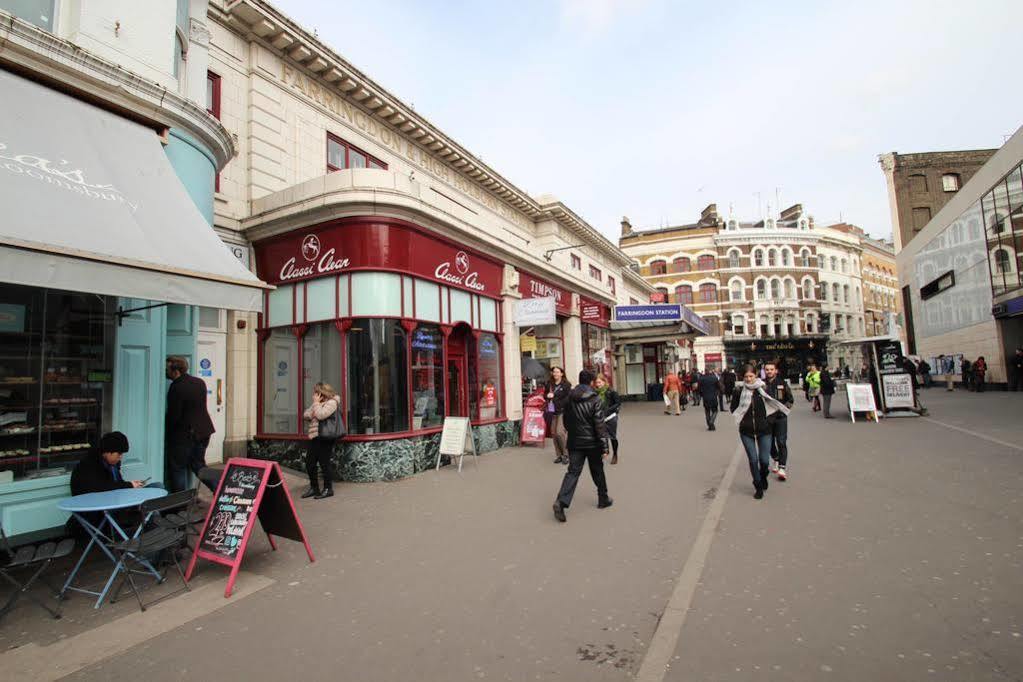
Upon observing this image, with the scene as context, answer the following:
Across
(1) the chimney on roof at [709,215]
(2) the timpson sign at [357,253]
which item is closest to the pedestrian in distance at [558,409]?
(2) the timpson sign at [357,253]

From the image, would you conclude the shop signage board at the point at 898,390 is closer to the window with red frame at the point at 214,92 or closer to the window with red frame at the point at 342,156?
the window with red frame at the point at 342,156

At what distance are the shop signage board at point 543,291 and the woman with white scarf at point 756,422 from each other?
6536 millimetres

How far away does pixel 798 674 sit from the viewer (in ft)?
9.05

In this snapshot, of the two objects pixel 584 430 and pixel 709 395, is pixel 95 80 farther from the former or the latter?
pixel 709 395

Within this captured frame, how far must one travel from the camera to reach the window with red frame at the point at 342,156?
11.9 m

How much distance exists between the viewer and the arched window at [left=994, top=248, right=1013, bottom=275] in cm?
2160

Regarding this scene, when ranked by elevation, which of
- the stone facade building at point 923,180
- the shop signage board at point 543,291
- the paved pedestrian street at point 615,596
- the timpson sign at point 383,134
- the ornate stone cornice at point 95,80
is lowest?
the paved pedestrian street at point 615,596

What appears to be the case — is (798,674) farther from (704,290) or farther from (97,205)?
(704,290)

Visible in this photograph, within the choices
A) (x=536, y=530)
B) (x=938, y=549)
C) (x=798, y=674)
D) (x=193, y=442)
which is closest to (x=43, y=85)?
(x=193, y=442)

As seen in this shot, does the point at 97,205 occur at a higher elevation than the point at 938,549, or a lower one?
higher

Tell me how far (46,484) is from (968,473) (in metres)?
11.0

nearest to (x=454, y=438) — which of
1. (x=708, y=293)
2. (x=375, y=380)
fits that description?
(x=375, y=380)

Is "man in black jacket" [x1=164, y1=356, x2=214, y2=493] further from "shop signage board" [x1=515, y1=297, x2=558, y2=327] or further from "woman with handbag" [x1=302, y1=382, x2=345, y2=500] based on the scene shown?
"shop signage board" [x1=515, y1=297, x2=558, y2=327]

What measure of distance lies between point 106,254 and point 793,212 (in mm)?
55646
